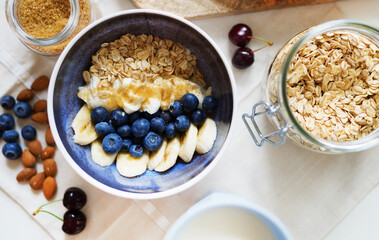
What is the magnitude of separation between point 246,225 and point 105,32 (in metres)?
0.54

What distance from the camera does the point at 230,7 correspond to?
0.81 m

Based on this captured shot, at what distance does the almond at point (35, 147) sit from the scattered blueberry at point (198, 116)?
40 centimetres

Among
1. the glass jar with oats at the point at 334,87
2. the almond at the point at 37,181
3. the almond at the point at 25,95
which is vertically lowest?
the almond at the point at 37,181

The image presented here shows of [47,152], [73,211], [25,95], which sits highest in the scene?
[25,95]

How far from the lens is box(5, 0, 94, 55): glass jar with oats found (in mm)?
746

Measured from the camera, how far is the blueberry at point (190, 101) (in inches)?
28.7

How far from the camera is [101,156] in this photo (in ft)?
2.44

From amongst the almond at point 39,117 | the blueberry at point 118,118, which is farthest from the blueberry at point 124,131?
the almond at point 39,117

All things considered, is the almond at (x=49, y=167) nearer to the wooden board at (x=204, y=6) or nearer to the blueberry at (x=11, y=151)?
the blueberry at (x=11, y=151)

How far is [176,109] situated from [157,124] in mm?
54

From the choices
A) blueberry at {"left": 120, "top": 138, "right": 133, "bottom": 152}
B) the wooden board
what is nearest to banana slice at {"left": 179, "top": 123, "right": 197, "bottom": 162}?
blueberry at {"left": 120, "top": 138, "right": 133, "bottom": 152}

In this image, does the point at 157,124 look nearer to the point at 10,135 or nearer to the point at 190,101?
the point at 190,101

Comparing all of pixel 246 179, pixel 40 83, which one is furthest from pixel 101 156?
pixel 246 179

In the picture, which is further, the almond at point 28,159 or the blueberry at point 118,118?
Answer: the almond at point 28,159
